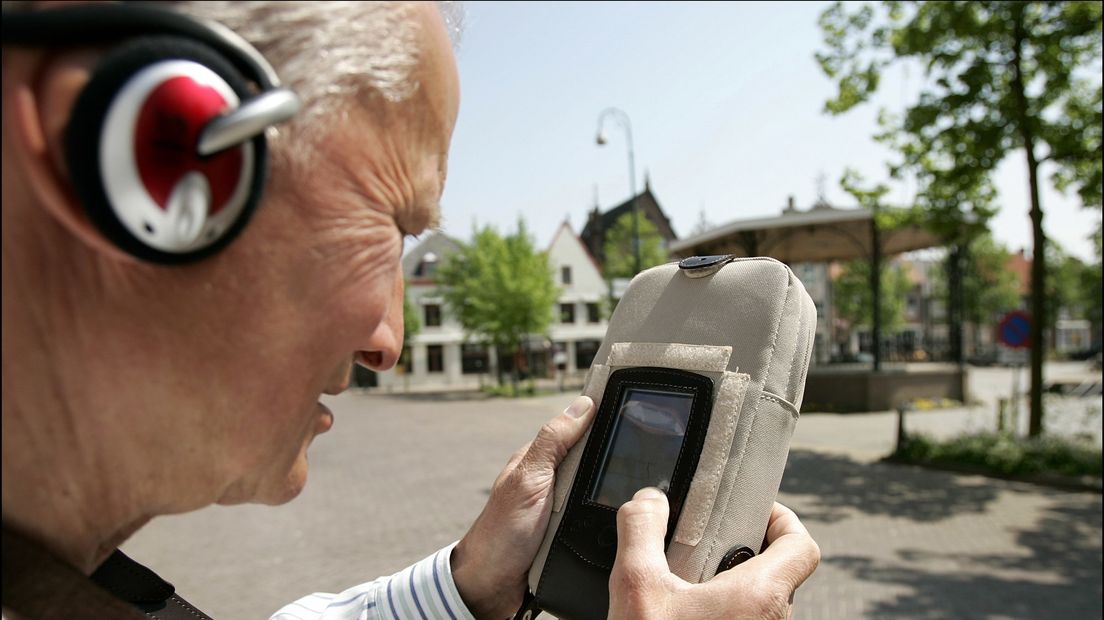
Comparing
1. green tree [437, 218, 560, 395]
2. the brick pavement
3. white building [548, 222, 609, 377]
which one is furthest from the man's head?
white building [548, 222, 609, 377]

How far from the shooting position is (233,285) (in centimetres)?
58

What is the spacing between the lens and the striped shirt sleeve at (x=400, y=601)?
1.29m

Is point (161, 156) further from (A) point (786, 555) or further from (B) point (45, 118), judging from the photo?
(A) point (786, 555)

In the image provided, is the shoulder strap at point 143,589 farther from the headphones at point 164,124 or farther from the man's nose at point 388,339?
the headphones at point 164,124

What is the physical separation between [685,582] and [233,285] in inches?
26.1

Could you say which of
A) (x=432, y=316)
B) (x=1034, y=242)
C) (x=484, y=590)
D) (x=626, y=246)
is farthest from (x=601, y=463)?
(x=626, y=246)

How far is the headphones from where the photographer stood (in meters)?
0.48

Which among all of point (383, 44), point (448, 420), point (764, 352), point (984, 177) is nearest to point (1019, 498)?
point (984, 177)

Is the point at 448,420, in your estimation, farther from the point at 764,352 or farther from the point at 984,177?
the point at 764,352

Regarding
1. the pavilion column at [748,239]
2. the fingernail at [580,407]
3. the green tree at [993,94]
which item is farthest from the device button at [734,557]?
the pavilion column at [748,239]

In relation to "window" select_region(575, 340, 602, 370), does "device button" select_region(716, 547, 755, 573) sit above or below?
above

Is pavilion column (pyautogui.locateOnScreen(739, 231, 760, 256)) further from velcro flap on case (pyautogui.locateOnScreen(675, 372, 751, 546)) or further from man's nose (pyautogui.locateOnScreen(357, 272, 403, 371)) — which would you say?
man's nose (pyautogui.locateOnScreen(357, 272, 403, 371))

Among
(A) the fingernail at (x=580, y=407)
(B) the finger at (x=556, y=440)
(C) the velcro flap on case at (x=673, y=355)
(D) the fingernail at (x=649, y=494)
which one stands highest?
(C) the velcro flap on case at (x=673, y=355)

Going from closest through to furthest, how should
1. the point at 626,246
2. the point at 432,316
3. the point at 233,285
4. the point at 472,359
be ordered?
the point at 233,285, the point at 432,316, the point at 472,359, the point at 626,246
